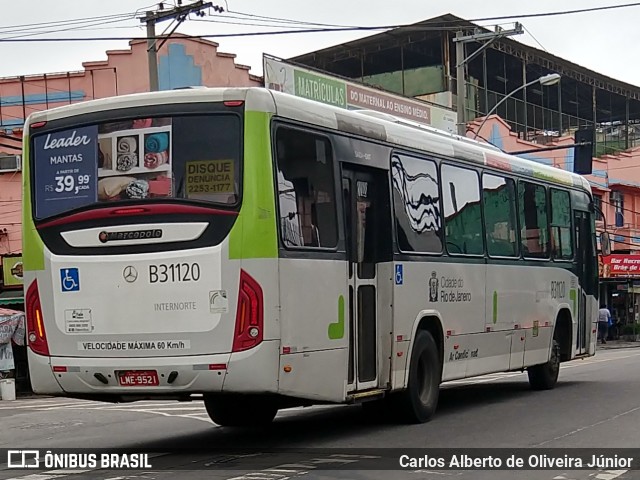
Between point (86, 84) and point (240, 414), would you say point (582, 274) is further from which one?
point (86, 84)

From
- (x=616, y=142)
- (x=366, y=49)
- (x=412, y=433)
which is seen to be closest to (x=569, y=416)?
(x=412, y=433)

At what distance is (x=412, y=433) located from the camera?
11.7 m

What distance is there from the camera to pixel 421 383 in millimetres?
12609

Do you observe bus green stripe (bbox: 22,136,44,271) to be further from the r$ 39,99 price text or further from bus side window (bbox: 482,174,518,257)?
bus side window (bbox: 482,174,518,257)

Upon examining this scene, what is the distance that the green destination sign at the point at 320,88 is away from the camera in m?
31.5

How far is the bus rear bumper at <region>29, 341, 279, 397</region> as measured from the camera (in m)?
9.34

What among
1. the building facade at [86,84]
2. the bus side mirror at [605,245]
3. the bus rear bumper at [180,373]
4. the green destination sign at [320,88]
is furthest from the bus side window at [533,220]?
the green destination sign at [320,88]

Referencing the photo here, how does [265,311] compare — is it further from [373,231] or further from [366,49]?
[366,49]

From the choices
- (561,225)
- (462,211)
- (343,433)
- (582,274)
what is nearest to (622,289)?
(582,274)

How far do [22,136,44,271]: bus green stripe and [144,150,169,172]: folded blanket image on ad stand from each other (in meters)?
1.43

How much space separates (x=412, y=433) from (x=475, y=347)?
8.51 ft

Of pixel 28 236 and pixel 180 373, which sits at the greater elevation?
pixel 28 236

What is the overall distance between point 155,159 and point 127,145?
0.35 metres

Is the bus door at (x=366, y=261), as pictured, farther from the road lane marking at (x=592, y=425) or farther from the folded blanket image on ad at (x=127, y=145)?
the folded blanket image on ad at (x=127, y=145)
